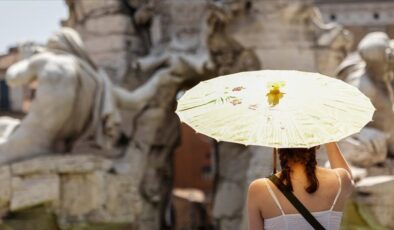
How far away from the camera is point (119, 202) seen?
601 centimetres

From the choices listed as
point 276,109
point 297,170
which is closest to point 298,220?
point 297,170

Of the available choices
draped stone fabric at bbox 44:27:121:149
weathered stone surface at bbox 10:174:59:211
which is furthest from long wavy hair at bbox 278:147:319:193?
draped stone fabric at bbox 44:27:121:149

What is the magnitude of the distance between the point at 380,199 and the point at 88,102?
2.68 meters

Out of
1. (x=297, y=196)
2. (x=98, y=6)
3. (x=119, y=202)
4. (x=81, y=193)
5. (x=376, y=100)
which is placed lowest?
(x=119, y=202)

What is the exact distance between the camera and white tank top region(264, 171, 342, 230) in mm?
2066

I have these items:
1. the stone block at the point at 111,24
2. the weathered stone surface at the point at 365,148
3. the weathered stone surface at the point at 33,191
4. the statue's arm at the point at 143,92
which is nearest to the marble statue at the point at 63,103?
the statue's arm at the point at 143,92

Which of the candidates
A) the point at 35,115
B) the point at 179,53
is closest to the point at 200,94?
the point at 35,115

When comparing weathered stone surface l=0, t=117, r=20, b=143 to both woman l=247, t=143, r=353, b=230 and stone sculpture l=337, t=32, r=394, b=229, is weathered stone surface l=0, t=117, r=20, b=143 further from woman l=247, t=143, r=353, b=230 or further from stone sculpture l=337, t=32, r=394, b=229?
woman l=247, t=143, r=353, b=230

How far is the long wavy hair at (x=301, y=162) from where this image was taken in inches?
83.4

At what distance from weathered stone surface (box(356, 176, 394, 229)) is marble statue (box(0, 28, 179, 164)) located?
236 cm

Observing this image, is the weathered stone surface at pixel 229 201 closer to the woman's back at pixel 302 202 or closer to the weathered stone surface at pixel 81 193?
the weathered stone surface at pixel 81 193

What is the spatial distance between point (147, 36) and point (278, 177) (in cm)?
605

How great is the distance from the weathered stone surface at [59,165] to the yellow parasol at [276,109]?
3.47m

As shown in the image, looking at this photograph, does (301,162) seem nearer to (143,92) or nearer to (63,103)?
(63,103)
